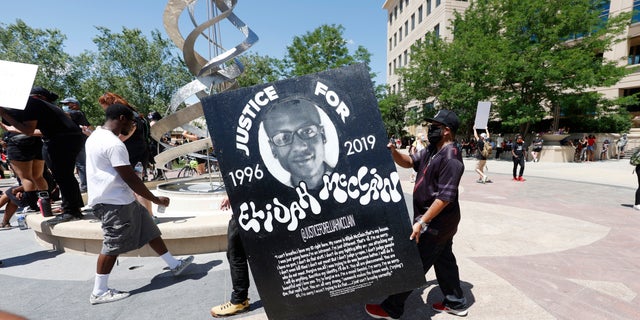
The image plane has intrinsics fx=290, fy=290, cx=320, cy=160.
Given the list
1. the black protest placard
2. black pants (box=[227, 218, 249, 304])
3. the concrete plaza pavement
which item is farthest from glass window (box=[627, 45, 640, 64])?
black pants (box=[227, 218, 249, 304])

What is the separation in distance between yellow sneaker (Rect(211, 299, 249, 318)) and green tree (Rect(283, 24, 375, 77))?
2556 cm

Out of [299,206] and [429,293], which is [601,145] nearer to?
[429,293]

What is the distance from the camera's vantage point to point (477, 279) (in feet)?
11.1

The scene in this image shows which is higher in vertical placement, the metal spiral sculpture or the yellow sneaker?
the metal spiral sculpture

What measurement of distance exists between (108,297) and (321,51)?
88.7 feet

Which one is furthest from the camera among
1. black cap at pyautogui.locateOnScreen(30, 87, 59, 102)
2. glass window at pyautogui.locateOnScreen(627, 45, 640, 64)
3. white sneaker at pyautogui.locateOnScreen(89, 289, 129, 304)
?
glass window at pyautogui.locateOnScreen(627, 45, 640, 64)

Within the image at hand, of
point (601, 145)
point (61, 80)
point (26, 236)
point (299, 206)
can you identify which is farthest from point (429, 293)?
point (61, 80)

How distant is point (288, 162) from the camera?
2.25 m

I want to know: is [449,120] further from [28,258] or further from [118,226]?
[28,258]

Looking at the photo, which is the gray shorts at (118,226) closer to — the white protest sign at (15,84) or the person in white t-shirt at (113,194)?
the person in white t-shirt at (113,194)

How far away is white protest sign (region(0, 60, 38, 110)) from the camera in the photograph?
3328 mm

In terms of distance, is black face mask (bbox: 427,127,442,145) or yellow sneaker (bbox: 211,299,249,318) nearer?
black face mask (bbox: 427,127,442,145)

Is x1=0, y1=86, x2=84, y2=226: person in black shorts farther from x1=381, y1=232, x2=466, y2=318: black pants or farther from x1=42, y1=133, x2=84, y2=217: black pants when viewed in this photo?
x1=381, y1=232, x2=466, y2=318: black pants

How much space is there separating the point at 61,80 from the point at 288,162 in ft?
130
